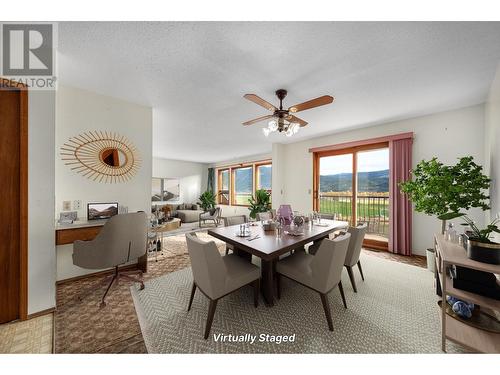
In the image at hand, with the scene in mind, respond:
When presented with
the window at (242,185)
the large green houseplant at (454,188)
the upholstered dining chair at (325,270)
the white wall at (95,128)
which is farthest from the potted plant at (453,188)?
the window at (242,185)

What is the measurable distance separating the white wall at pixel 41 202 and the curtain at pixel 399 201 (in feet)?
15.5

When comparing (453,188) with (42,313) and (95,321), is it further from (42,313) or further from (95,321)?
(42,313)

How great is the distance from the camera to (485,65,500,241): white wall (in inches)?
79.9

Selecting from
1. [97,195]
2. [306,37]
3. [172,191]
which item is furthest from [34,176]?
[172,191]

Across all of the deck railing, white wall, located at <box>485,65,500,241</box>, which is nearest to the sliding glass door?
the deck railing

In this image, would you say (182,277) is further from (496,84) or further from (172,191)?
(172,191)

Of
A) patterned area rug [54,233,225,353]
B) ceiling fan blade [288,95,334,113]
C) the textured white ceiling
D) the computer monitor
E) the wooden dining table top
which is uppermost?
the textured white ceiling

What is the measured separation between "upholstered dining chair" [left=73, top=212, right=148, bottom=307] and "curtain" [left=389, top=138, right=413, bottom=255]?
161 inches

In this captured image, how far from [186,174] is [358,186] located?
643cm

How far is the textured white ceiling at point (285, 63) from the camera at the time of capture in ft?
4.63

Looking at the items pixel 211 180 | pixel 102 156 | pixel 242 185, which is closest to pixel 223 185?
pixel 211 180

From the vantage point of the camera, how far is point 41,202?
1.76 meters

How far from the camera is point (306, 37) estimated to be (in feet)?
4.80

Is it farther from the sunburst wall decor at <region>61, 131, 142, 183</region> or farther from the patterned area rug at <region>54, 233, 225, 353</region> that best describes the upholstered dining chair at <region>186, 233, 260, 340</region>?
the sunburst wall decor at <region>61, 131, 142, 183</region>
